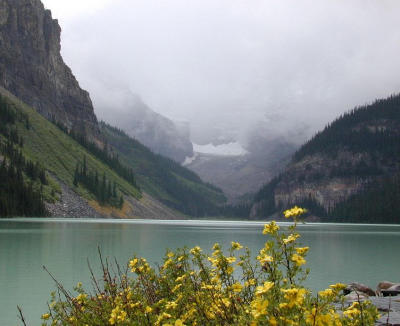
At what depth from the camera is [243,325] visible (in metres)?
5.51

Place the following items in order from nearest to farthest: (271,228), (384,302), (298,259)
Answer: (298,259) < (271,228) < (384,302)

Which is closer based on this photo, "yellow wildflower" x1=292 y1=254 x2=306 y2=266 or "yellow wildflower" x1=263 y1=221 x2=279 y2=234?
"yellow wildflower" x1=292 y1=254 x2=306 y2=266

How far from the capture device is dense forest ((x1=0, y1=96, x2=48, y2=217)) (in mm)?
152000

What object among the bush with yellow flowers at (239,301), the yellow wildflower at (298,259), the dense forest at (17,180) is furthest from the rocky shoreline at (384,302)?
the dense forest at (17,180)

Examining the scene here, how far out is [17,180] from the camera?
16075 cm

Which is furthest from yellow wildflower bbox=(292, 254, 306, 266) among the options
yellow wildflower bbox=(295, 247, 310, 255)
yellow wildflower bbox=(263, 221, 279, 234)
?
yellow wildflower bbox=(263, 221, 279, 234)

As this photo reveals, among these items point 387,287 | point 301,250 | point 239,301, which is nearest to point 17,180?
point 387,287

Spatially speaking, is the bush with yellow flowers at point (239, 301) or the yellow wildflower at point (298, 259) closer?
the bush with yellow flowers at point (239, 301)

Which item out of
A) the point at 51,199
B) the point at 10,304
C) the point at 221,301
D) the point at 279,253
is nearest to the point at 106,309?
the point at 221,301

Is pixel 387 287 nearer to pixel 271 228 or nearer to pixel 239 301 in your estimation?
pixel 239 301

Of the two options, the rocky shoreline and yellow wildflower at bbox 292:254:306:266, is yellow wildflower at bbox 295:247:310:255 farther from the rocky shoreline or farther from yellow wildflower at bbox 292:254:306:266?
the rocky shoreline

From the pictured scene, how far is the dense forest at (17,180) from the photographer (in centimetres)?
15200

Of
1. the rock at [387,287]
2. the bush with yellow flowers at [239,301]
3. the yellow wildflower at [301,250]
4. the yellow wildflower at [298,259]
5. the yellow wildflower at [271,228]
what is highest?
the yellow wildflower at [271,228]

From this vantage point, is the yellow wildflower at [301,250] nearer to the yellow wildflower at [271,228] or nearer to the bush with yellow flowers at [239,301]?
the bush with yellow flowers at [239,301]
